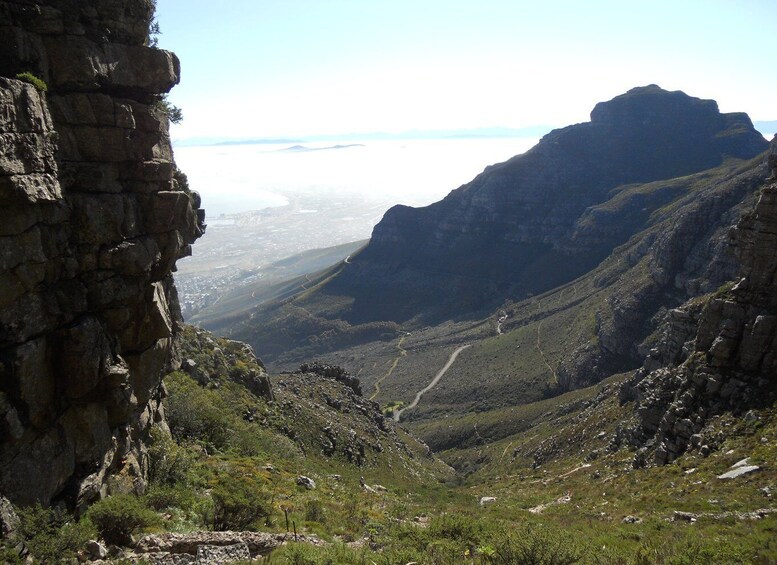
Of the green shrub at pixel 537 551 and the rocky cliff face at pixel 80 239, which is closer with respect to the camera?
the rocky cliff face at pixel 80 239

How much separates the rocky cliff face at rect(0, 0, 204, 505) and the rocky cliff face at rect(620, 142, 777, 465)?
94.8 ft

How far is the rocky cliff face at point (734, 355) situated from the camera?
29.3 m

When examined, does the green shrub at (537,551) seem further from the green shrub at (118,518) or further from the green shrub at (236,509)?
the green shrub at (118,518)

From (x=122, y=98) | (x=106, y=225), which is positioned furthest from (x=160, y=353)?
(x=122, y=98)

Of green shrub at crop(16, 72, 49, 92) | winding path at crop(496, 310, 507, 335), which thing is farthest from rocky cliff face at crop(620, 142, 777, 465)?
winding path at crop(496, 310, 507, 335)

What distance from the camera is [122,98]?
17734mm

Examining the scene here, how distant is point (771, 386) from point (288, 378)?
4776 centimetres

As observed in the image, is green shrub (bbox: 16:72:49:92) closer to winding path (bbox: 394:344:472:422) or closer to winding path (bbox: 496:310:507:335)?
winding path (bbox: 394:344:472:422)

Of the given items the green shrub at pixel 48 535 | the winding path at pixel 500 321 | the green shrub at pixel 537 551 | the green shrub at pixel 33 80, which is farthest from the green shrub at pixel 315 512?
the winding path at pixel 500 321

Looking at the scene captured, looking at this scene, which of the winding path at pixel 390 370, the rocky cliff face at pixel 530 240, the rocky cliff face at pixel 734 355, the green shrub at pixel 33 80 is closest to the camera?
the green shrub at pixel 33 80

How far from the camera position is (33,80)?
1451cm

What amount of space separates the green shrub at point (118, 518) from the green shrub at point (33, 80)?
39.4ft

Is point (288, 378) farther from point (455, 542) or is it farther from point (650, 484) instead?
point (455, 542)

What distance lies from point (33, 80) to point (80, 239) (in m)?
4.49
